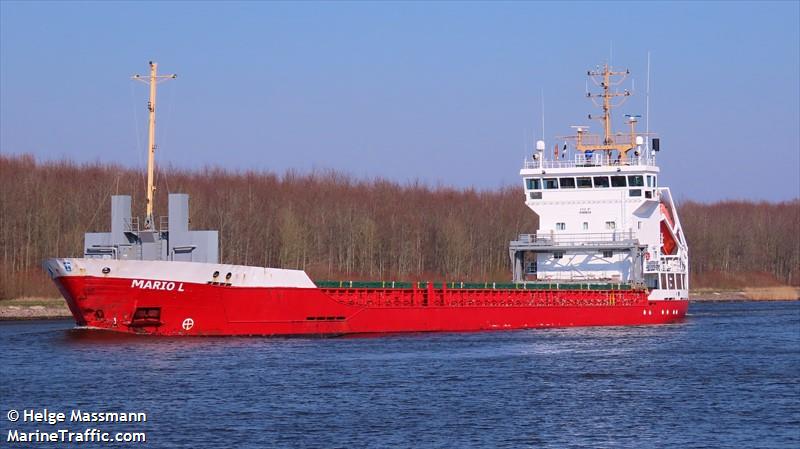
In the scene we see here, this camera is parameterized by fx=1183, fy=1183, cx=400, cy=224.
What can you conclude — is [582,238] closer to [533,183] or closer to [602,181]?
[602,181]

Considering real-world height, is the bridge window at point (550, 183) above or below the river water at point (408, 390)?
above

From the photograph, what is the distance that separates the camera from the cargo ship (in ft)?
111

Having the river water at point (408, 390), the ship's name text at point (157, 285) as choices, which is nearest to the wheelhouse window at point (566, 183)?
the river water at point (408, 390)

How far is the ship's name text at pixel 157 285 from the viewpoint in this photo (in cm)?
3362

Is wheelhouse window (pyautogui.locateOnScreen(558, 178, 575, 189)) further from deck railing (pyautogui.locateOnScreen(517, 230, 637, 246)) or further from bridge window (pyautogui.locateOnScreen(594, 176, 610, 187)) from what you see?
deck railing (pyautogui.locateOnScreen(517, 230, 637, 246))

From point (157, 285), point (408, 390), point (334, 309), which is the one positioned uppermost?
point (157, 285)

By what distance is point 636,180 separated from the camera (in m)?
47.1

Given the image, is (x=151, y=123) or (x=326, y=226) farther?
(x=326, y=226)

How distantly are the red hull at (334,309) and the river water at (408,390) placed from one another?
926 mm

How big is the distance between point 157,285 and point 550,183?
64.3 feet

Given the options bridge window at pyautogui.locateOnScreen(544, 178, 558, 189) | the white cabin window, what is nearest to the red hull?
bridge window at pyautogui.locateOnScreen(544, 178, 558, 189)

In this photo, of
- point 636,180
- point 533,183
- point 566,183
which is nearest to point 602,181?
point 636,180

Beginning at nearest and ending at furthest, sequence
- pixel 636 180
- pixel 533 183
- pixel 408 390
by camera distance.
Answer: pixel 408 390, pixel 636 180, pixel 533 183

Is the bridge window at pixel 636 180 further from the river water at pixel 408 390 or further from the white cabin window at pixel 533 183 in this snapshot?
the river water at pixel 408 390
